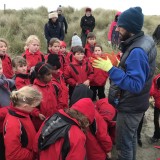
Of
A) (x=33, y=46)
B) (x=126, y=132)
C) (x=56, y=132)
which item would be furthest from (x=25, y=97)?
(x=33, y=46)

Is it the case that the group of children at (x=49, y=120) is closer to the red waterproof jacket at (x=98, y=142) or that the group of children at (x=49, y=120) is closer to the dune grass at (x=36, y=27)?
the red waterproof jacket at (x=98, y=142)

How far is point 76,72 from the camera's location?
4.95m

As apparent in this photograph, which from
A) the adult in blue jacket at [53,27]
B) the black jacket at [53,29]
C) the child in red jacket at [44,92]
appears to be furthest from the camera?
the black jacket at [53,29]

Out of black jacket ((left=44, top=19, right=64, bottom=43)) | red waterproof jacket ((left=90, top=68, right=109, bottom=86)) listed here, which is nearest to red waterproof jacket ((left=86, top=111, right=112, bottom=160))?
red waterproof jacket ((left=90, top=68, right=109, bottom=86))

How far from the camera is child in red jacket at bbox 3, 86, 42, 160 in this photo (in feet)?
8.39

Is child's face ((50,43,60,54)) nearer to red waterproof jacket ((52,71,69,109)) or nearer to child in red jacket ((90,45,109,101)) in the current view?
child in red jacket ((90,45,109,101))

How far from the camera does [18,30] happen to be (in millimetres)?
14734

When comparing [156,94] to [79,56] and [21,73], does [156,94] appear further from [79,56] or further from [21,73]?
[21,73]

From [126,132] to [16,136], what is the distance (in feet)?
4.05

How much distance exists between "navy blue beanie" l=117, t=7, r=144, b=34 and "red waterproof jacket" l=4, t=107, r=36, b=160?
55.0 inches

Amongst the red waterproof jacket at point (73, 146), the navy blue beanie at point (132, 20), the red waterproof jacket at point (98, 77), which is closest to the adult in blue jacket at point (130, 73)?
the navy blue beanie at point (132, 20)

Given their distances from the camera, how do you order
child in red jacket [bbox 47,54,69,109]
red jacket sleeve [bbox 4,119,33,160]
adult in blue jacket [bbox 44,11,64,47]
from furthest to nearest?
adult in blue jacket [bbox 44,11,64,47] < child in red jacket [bbox 47,54,69,109] < red jacket sleeve [bbox 4,119,33,160]

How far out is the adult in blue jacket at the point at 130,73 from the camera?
99.1 inches

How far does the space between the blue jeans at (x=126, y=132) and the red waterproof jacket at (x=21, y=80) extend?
1512mm
